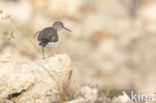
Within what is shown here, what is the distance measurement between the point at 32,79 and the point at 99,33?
21784 mm

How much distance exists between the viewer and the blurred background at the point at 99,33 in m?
25.2

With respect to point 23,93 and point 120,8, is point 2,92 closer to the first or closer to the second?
point 23,93

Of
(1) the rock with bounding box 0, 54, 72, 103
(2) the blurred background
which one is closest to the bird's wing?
(1) the rock with bounding box 0, 54, 72, 103

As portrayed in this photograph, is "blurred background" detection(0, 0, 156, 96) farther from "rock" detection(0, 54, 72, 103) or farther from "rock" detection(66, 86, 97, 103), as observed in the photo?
"rock" detection(66, 86, 97, 103)

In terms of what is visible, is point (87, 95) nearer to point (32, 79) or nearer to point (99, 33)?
point (32, 79)

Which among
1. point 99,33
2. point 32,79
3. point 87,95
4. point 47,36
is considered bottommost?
point 87,95

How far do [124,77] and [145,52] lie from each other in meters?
3.92

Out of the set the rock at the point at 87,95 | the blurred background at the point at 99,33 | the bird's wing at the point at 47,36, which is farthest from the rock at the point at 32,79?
the blurred background at the point at 99,33

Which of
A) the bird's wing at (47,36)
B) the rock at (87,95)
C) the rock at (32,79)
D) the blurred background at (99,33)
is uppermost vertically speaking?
Result: the blurred background at (99,33)

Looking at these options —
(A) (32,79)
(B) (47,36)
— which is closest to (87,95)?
(A) (32,79)

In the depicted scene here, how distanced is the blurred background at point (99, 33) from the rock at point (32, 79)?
14.2 meters

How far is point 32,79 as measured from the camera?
8.64 metres

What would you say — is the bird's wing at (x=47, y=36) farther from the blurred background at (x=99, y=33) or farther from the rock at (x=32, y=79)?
the blurred background at (x=99, y=33)

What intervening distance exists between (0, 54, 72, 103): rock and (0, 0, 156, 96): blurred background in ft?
46.5
